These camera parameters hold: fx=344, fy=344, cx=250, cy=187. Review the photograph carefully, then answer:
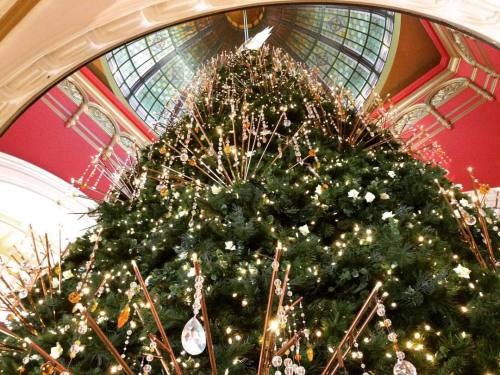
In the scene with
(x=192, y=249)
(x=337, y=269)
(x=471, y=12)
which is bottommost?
(x=337, y=269)

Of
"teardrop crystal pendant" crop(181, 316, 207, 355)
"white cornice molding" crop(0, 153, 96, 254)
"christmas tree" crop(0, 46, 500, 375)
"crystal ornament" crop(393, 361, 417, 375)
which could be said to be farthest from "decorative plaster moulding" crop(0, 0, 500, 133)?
"crystal ornament" crop(393, 361, 417, 375)

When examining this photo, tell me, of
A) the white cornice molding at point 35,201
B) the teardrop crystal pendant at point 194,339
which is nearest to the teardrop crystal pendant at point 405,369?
the teardrop crystal pendant at point 194,339

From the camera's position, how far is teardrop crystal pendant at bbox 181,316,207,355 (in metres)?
0.73

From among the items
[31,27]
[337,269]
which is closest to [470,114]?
[337,269]

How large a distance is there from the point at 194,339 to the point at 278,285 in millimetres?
222

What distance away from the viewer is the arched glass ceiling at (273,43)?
845cm

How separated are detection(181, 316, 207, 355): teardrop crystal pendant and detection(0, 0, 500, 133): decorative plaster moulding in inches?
102

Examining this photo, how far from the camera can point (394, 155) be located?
300cm

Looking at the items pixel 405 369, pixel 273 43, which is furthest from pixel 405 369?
pixel 273 43

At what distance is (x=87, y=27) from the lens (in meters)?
2.92

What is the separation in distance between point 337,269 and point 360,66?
28.6 feet

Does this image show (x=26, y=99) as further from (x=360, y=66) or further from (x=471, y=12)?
(x=360, y=66)

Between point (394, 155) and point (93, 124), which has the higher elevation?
point (93, 124)

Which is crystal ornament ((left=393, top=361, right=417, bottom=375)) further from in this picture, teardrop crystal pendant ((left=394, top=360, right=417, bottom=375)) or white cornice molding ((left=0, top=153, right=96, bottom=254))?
white cornice molding ((left=0, top=153, right=96, bottom=254))
